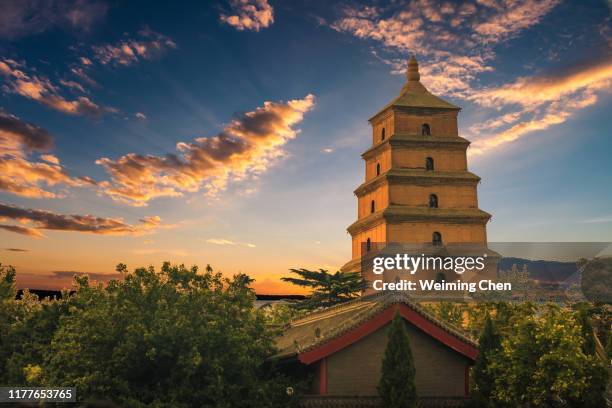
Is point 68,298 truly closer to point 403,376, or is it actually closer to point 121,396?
point 121,396

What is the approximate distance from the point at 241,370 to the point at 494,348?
8.87 m

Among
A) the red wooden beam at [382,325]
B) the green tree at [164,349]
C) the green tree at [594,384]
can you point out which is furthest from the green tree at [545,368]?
the green tree at [164,349]

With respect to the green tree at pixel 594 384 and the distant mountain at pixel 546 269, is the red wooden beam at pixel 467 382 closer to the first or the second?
the green tree at pixel 594 384

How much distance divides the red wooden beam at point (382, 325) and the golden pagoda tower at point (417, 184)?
31.7 m

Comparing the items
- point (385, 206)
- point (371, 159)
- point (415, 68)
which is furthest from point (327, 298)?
point (415, 68)

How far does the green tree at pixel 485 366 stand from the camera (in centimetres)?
2250

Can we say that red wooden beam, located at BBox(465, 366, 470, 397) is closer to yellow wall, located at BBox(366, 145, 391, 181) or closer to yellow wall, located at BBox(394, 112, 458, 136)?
yellow wall, located at BBox(366, 145, 391, 181)

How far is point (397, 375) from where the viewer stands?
20531mm

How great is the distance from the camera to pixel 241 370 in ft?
70.9

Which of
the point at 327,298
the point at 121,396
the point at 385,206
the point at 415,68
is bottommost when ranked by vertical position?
the point at 121,396

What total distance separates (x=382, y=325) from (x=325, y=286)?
2954 cm

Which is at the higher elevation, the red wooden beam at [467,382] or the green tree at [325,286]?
the green tree at [325,286]

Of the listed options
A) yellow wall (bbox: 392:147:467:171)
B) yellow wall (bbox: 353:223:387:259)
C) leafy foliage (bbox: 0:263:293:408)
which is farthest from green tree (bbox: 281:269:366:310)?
leafy foliage (bbox: 0:263:293:408)

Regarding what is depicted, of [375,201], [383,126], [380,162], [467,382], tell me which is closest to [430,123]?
[383,126]
